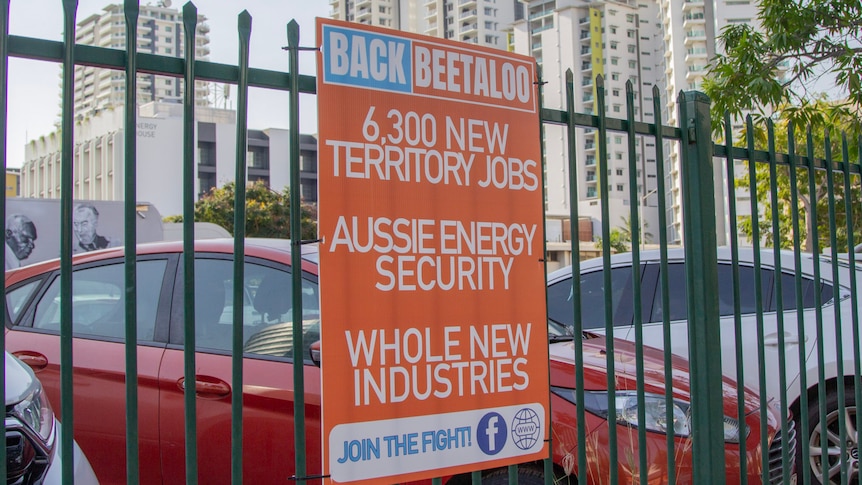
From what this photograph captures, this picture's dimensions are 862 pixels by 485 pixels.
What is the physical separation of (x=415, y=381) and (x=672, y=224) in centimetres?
7899

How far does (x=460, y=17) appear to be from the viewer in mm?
112125

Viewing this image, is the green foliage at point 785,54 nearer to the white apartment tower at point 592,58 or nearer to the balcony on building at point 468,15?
the white apartment tower at point 592,58

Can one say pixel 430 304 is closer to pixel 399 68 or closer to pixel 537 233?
pixel 537 233

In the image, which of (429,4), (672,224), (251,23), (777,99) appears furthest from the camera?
(429,4)

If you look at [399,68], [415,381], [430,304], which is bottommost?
[415,381]

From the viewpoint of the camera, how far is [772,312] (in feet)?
18.5

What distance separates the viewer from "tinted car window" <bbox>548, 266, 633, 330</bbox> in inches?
235

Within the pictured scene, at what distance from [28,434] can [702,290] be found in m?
2.38

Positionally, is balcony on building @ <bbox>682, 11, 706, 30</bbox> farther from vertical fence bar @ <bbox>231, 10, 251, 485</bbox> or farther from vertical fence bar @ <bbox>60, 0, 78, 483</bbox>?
vertical fence bar @ <bbox>60, 0, 78, 483</bbox>

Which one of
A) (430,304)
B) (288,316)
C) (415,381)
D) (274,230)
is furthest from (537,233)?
(274,230)

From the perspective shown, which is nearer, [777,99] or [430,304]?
[430,304]

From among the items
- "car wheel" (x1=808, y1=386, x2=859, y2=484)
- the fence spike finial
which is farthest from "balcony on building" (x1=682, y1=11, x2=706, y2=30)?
the fence spike finial

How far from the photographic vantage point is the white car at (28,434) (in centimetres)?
262

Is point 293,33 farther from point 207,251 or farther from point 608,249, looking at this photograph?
point 207,251
